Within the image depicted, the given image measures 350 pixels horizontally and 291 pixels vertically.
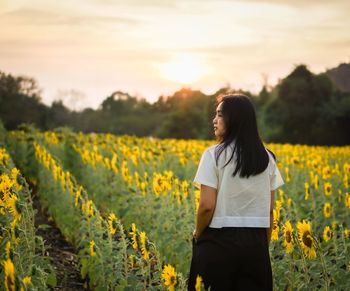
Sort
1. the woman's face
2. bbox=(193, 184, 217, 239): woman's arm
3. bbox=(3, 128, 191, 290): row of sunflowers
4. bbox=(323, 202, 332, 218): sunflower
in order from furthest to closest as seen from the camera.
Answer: bbox=(323, 202, 332, 218): sunflower, bbox=(3, 128, 191, 290): row of sunflowers, the woman's face, bbox=(193, 184, 217, 239): woman's arm

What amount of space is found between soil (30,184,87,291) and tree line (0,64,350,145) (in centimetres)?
1857

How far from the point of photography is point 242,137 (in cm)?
310

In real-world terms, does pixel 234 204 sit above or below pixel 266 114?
below

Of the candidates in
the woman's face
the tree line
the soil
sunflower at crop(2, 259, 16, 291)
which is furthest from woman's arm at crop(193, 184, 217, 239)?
the tree line

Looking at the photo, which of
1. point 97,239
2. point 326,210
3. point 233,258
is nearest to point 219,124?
point 233,258

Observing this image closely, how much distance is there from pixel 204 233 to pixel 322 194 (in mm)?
3979

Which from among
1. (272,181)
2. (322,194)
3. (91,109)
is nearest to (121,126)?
(91,109)

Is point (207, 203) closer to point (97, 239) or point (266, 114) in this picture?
point (97, 239)

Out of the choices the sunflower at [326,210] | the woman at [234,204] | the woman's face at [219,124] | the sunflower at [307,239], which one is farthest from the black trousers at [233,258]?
the sunflower at [326,210]

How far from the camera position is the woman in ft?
10.1

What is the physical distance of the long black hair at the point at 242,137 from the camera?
3.07 metres

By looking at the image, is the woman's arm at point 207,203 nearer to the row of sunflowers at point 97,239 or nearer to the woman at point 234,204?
the woman at point 234,204

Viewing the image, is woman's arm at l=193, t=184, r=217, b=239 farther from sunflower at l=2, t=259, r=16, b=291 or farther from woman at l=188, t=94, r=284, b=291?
sunflower at l=2, t=259, r=16, b=291

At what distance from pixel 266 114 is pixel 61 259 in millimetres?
25105
